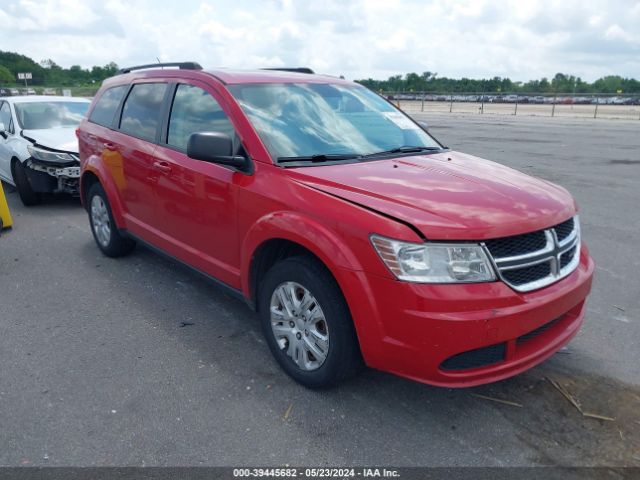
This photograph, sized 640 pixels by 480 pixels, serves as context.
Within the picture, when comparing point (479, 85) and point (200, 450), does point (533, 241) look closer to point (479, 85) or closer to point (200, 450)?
point (200, 450)

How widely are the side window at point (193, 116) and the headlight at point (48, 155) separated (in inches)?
163

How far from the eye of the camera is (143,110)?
475cm

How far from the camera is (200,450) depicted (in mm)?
2725

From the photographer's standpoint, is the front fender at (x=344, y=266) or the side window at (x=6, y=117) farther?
the side window at (x=6, y=117)

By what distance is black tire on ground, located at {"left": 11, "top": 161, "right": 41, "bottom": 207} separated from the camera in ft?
25.8

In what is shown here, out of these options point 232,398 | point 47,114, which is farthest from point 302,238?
point 47,114

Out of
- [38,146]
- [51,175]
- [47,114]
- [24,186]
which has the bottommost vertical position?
[24,186]

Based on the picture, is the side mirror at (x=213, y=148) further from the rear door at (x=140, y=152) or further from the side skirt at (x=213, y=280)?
the rear door at (x=140, y=152)

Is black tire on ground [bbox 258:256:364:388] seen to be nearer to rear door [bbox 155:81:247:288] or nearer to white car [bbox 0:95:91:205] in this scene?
rear door [bbox 155:81:247:288]

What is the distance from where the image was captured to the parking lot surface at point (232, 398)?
2.72m

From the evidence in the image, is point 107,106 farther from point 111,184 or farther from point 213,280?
point 213,280

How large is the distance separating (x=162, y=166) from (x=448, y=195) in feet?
7.70

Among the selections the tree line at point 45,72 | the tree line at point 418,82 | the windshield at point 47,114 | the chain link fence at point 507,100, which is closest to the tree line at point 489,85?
the tree line at point 418,82

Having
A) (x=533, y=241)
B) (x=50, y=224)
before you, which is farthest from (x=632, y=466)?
(x=50, y=224)
